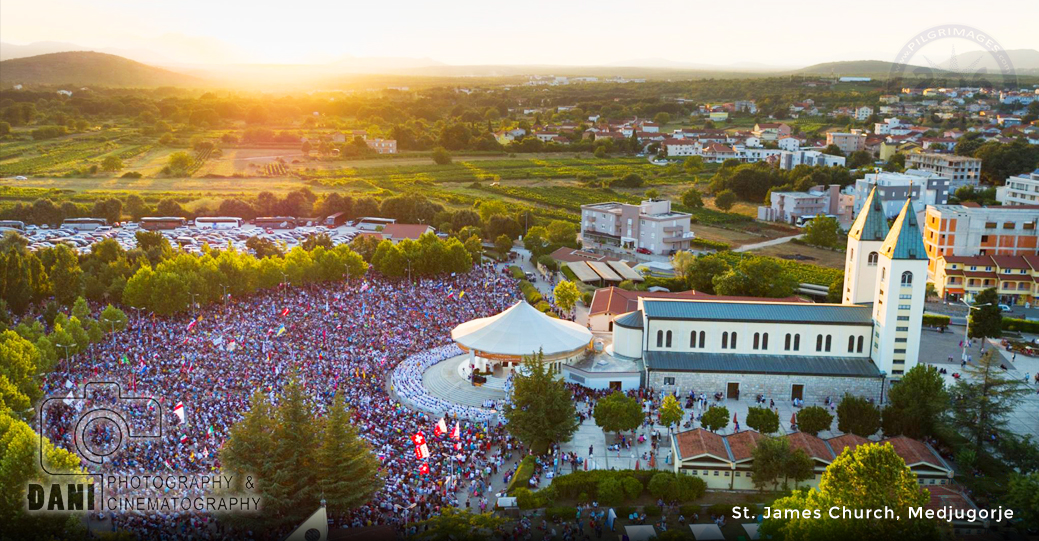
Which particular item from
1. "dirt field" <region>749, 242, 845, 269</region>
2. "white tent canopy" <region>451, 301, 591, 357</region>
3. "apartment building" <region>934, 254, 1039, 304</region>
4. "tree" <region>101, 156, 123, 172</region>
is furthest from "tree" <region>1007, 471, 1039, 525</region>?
"tree" <region>101, 156, 123, 172</region>

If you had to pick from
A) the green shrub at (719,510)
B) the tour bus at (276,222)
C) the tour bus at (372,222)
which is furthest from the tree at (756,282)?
the tour bus at (276,222)

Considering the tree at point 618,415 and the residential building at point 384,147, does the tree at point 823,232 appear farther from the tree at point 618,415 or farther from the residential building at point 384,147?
the residential building at point 384,147

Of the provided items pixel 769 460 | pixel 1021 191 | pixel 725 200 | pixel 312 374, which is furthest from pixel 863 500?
pixel 725 200

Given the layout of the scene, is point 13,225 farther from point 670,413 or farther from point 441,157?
point 670,413

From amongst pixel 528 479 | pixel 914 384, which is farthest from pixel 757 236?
pixel 528 479

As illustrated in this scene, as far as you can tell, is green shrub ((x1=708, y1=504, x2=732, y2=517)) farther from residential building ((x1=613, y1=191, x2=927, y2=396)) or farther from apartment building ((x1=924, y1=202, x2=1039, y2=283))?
apartment building ((x1=924, y1=202, x2=1039, y2=283))

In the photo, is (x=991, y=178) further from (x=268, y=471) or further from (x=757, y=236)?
(x=268, y=471)
